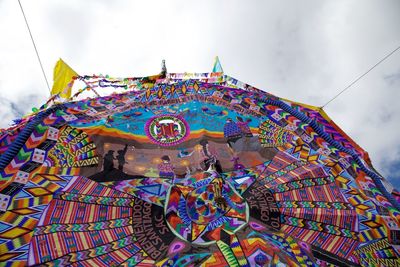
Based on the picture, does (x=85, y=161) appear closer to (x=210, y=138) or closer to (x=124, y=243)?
(x=124, y=243)

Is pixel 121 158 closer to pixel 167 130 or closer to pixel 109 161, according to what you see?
pixel 109 161

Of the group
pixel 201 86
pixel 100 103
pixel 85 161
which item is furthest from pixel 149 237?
pixel 201 86

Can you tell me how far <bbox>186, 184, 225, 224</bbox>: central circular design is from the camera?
4.64 m

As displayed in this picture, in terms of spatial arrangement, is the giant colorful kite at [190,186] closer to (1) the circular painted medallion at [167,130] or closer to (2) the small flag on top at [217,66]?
(1) the circular painted medallion at [167,130]

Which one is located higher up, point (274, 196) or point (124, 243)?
point (274, 196)

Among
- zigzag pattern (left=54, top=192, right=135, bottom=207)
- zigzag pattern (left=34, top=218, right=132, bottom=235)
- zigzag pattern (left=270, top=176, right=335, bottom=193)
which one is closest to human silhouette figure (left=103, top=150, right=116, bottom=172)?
zigzag pattern (left=54, top=192, right=135, bottom=207)

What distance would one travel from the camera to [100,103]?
18.1 feet

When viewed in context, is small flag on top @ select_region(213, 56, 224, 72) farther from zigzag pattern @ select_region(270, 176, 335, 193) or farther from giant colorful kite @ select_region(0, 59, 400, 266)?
zigzag pattern @ select_region(270, 176, 335, 193)

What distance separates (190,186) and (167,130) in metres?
1.06

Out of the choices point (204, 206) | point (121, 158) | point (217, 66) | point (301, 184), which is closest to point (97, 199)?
point (121, 158)

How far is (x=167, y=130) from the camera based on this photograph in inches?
215

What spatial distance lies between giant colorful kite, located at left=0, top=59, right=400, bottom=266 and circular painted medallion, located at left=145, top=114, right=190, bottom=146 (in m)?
0.02

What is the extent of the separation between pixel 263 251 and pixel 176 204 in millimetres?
1245

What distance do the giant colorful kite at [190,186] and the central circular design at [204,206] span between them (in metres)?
0.01
